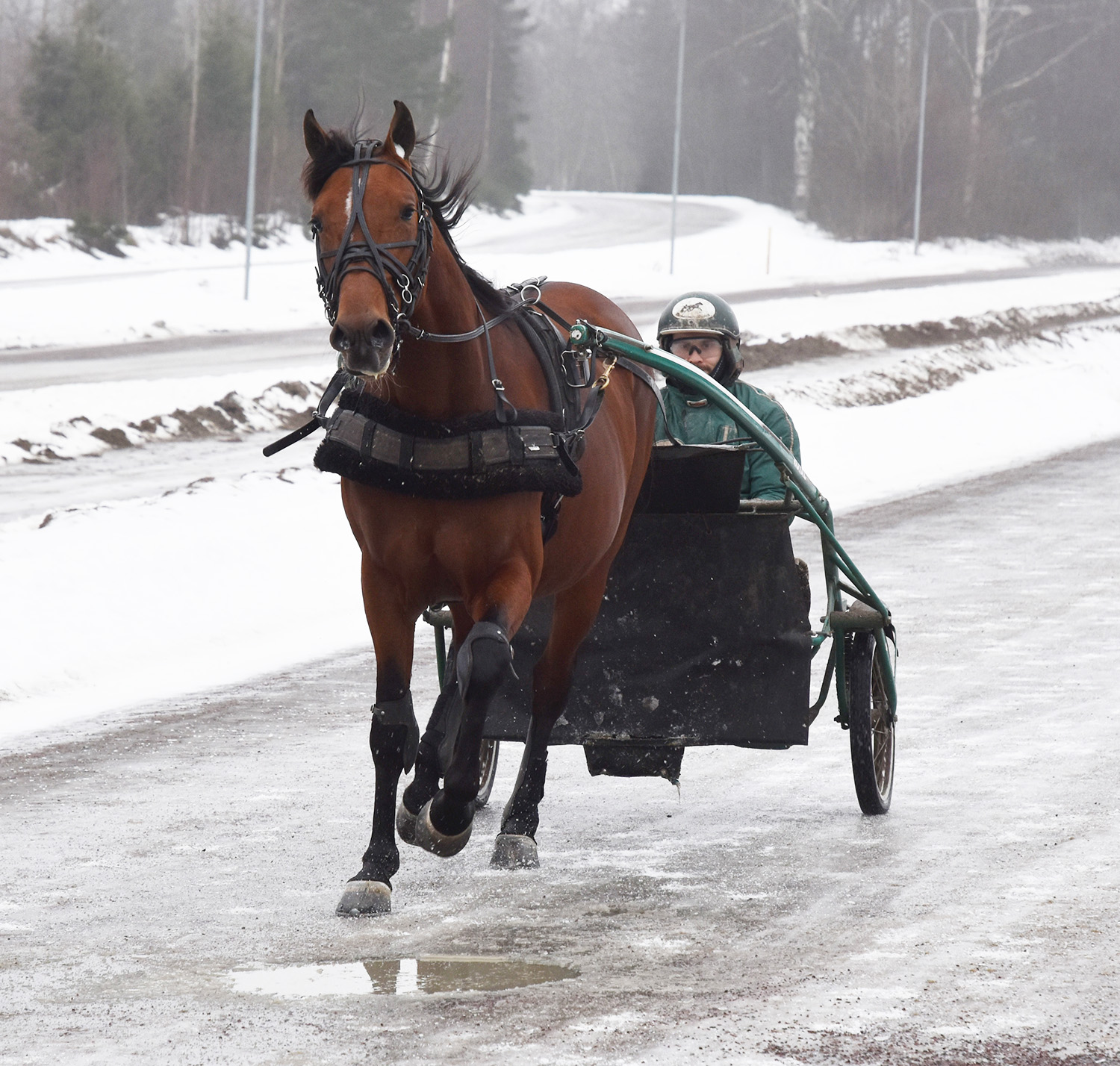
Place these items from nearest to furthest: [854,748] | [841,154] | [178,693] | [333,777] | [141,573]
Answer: [854,748] < [333,777] < [178,693] < [141,573] < [841,154]

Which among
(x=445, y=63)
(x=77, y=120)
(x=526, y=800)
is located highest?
(x=445, y=63)

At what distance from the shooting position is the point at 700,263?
42656 mm

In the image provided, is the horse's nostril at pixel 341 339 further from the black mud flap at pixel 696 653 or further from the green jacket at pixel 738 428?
the green jacket at pixel 738 428

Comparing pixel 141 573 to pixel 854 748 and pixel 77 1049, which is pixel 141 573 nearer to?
pixel 854 748

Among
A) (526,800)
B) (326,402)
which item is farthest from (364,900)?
(326,402)

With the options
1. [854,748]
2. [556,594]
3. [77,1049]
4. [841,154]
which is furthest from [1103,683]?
[841,154]

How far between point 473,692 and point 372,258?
3.84 feet

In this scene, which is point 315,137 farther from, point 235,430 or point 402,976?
point 235,430

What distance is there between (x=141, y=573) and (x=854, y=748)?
4.60 metres

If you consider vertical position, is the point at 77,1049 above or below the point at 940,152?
below

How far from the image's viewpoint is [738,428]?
6430 millimetres

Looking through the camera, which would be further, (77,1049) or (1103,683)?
(1103,683)

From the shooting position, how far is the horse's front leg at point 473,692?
459cm

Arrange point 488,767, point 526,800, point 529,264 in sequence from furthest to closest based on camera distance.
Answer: point 529,264, point 488,767, point 526,800
